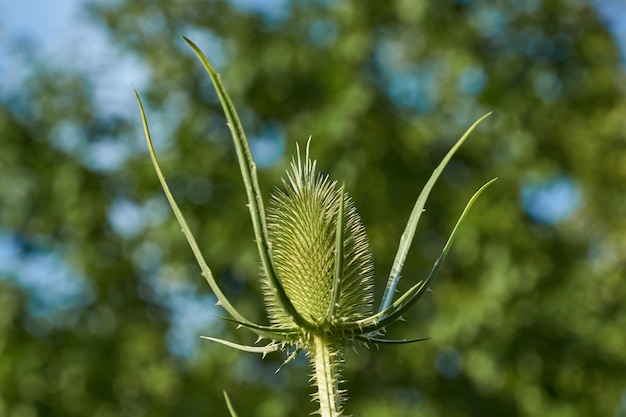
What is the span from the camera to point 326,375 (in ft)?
2.99

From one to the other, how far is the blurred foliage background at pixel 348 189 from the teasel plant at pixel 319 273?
4.79 m

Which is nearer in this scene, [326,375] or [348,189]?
[326,375]

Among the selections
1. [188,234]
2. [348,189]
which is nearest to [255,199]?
[188,234]

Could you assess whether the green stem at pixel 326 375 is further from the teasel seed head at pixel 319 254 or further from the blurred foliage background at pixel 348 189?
the blurred foliage background at pixel 348 189

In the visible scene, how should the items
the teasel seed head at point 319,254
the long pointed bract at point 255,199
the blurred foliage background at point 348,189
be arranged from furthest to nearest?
the blurred foliage background at point 348,189
the teasel seed head at point 319,254
the long pointed bract at point 255,199

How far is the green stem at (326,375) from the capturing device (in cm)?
88

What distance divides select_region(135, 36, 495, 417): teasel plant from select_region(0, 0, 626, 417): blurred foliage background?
15.7 feet

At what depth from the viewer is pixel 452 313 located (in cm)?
615

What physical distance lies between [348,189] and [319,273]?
548 cm

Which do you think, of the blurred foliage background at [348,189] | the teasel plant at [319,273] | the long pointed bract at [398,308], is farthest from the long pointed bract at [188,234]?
the blurred foliage background at [348,189]

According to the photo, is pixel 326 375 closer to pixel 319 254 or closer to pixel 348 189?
pixel 319 254

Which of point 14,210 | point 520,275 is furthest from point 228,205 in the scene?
point 520,275

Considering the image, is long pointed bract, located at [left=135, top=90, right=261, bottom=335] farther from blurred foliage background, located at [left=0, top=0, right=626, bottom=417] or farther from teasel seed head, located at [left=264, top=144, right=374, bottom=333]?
blurred foliage background, located at [left=0, top=0, right=626, bottom=417]

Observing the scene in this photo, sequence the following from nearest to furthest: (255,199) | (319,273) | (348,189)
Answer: (255,199) → (319,273) → (348,189)
